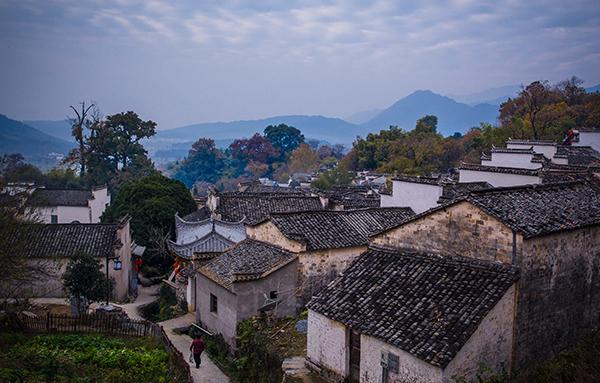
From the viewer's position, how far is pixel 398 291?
1354cm

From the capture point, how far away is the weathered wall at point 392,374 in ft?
37.1

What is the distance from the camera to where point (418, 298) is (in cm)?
1295

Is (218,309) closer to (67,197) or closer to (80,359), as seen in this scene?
(80,359)

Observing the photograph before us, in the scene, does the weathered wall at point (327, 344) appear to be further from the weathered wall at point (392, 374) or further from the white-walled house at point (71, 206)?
the white-walled house at point (71, 206)

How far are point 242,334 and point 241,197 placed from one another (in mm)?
16179

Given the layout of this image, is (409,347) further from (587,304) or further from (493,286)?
(587,304)

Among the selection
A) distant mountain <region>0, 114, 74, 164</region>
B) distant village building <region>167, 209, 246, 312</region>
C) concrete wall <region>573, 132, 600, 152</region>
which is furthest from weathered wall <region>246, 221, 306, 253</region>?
distant mountain <region>0, 114, 74, 164</region>

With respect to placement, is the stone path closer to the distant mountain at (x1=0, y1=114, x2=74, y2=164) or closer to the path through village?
the path through village


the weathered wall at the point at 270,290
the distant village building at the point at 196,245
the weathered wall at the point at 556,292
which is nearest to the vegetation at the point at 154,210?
the distant village building at the point at 196,245

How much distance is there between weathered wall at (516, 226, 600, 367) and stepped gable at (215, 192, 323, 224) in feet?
60.3

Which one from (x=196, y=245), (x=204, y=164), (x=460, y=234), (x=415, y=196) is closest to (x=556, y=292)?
(x=460, y=234)

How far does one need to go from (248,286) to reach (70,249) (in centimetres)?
1265

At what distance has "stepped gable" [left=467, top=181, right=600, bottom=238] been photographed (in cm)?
1280

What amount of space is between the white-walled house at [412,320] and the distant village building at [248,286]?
3574 mm
